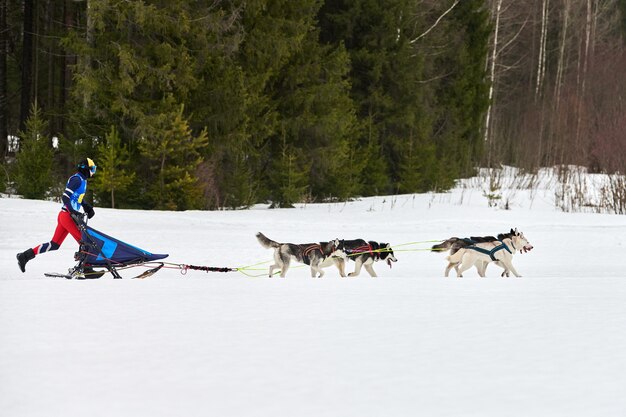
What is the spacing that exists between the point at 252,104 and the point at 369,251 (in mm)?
10942

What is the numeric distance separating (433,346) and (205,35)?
13.5 metres

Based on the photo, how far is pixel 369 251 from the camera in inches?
355

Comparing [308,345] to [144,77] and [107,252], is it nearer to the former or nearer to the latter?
[107,252]

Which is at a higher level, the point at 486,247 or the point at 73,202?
the point at 73,202

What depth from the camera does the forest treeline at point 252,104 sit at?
55.3 ft

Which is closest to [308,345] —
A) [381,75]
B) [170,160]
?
[170,160]

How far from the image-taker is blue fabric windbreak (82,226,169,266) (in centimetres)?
862

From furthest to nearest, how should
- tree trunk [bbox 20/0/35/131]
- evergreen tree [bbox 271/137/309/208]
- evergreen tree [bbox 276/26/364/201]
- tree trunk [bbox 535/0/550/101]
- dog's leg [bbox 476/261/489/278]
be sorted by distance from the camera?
tree trunk [bbox 535/0/550/101], tree trunk [bbox 20/0/35/131], evergreen tree [bbox 276/26/364/201], evergreen tree [bbox 271/137/309/208], dog's leg [bbox 476/261/489/278]

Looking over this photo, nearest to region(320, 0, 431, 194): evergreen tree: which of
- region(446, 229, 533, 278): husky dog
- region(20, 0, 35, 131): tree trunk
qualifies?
region(20, 0, 35, 131): tree trunk

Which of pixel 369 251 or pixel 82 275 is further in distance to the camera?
pixel 369 251

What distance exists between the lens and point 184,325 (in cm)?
600

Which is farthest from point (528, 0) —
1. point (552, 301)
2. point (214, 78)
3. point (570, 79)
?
point (552, 301)

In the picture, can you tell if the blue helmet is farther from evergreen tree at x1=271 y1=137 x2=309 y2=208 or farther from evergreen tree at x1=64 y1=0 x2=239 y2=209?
evergreen tree at x1=271 y1=137 x2=309 y2=208

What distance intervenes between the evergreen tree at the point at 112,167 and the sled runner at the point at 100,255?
7.70 m
